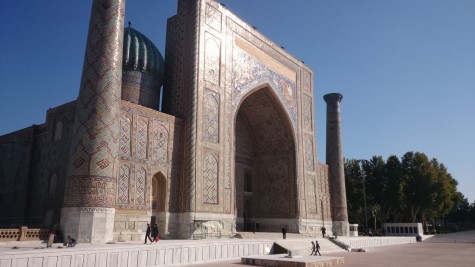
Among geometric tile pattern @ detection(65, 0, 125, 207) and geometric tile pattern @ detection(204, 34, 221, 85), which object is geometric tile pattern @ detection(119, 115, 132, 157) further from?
geometric tile pattern @ detection(204, 34, 221, 85)

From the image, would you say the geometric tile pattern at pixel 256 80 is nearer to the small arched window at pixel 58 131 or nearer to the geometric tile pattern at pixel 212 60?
the geometric tile pattern at pixel 212 60

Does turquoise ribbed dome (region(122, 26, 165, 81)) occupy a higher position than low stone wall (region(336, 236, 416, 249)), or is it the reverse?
turquoise ribbed dome (region(122, 26, 165, 81))

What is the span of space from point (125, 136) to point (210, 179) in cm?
328

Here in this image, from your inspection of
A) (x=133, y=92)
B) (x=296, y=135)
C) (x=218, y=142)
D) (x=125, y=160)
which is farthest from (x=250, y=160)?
(x=125, y=160)

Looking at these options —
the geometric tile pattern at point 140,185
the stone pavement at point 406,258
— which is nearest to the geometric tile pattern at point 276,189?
the stone pavement at point 406,258

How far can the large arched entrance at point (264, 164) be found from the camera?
17.9 m

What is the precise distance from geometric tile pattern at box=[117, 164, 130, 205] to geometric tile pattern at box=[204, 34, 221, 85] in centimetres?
456

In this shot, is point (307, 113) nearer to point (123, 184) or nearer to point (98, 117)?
point (123, 184)

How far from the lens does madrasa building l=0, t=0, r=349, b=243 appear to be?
9547mm

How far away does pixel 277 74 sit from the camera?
1830 centimetres

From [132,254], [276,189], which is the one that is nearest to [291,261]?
[132,254]

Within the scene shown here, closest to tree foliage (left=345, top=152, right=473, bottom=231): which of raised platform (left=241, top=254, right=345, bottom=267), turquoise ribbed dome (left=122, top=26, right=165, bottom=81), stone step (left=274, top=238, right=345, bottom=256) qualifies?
stone step (left=274, top=238, right=345, bottom=256)

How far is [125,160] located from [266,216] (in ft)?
30.2

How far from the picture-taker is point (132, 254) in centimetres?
764
